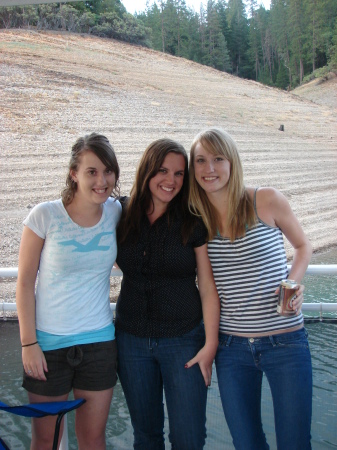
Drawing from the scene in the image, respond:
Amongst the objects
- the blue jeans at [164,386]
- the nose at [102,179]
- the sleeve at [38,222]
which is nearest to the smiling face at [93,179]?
the nose at [102,179]

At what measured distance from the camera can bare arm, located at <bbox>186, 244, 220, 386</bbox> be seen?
1077 millimetres

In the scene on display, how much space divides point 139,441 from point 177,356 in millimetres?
237

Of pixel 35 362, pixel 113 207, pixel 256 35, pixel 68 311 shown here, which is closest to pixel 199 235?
pixel 113 207

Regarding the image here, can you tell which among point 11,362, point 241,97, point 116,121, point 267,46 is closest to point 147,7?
point 267,46

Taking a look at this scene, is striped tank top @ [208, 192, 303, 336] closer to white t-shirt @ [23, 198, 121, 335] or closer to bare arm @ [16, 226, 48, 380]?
white t-shirt @ [23, 198, 121, 335]

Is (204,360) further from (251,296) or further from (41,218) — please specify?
(41,218)

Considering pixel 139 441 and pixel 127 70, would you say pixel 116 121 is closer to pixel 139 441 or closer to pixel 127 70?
pixel 127 70

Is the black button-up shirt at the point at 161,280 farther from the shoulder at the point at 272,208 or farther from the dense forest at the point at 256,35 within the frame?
the dense forest at the point at 256,35

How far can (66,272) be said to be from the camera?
3.43 feet

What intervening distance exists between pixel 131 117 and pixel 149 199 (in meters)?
7.44

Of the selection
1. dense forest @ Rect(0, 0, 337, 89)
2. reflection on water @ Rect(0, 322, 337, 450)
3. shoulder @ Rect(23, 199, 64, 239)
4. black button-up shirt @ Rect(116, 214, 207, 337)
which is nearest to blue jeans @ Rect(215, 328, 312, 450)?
black button-up shirt @ Rect(116, 214, 207, 337)

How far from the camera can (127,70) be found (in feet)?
34.9

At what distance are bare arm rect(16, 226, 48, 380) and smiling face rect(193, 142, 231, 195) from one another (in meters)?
0.39

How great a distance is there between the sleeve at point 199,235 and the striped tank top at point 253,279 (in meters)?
0.04
